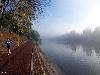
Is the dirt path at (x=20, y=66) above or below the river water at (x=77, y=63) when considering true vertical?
above

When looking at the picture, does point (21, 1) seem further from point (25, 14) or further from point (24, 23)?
point (24, 23)

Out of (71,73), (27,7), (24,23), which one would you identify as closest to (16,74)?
(27,7)

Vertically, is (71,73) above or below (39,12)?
below

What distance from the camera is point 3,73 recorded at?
19094 mm

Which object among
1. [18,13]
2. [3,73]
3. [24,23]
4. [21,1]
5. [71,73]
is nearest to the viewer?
[3,73]

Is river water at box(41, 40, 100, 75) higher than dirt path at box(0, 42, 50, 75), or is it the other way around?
dirt path at box(0, 42, 50, 75)

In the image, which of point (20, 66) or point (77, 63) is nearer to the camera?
point (20, 66)

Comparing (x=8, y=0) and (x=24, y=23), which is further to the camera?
(x=24, y=23)

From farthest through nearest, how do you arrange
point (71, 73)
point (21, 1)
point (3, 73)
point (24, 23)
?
point (71, 73) < point (24, 23) < point (21, 1) < point (3, 73)

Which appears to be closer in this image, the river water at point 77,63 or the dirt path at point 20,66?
the dirt path at point 20,66

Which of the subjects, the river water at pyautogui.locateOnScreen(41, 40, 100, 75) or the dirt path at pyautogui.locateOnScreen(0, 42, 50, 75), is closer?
the dirt path at pyautogui.locateOnScreen(0, 42, 50, 75)

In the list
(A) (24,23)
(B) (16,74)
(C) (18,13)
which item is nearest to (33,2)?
(C) (18,13)

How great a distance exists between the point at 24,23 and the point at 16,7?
4.93 metres

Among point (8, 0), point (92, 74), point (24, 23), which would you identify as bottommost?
point (92, 74)
